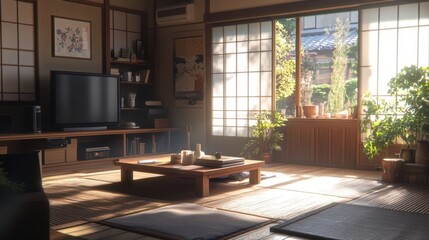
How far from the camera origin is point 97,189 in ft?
14.8

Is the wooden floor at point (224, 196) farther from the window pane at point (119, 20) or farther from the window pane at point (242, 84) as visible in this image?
the window pane at point (119, 20)

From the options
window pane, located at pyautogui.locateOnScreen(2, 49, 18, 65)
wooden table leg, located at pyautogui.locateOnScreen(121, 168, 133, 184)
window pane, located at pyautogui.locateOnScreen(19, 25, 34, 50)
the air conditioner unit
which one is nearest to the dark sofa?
wooden table leg, located at pyautogui.locateOnScreen(121, 168, 133, 184)

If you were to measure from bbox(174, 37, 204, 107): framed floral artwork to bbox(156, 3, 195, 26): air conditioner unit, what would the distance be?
0.31m

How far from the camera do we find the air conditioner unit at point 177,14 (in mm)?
7250

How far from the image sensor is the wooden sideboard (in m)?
5.97

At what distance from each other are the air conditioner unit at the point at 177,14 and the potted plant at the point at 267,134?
6.36ft

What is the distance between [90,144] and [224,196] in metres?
3.16

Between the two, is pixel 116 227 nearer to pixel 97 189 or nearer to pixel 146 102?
pixel 97 189

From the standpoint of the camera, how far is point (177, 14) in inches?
287

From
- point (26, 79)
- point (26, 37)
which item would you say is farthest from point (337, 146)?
point (26, 37)

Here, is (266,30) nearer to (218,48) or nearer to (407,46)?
(218,48)

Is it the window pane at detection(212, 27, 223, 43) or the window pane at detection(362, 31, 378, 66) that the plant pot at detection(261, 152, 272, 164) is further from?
the window pane at detection(212, 27, 223, 43)

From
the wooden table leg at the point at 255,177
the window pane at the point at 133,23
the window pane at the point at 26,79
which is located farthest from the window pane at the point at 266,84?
the window pane at the point at 26,79

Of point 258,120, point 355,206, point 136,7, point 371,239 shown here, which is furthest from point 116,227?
point 136,7
